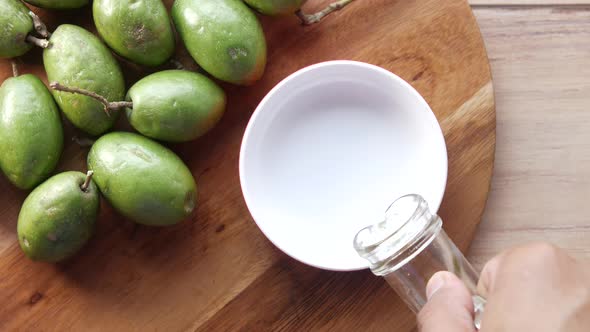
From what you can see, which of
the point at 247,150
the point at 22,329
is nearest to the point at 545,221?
the point at 247,150

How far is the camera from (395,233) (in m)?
0.74

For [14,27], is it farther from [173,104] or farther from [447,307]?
[447,307]

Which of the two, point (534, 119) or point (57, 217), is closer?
point (57, 217)

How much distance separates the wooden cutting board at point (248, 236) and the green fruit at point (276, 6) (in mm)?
68

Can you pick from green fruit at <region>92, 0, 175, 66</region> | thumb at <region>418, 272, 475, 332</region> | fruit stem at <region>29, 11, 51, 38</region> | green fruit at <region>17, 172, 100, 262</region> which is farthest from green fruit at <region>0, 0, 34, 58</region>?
thumb at <region>418, 272, 475, 332</region>

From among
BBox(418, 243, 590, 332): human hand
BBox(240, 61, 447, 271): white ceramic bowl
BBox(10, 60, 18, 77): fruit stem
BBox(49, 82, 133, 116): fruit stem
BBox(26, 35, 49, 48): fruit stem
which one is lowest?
BBox(240, 61, 447, 271): white ceramic bowl

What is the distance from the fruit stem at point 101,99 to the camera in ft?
2.94

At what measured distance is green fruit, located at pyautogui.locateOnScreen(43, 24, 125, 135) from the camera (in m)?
0.94

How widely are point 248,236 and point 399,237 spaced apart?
1.22 feet

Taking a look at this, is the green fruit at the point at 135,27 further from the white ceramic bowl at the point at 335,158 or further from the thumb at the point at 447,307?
the thumb at the point at 447,307

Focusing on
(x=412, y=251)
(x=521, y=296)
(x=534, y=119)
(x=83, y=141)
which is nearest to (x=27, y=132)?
(x=83, y=141)

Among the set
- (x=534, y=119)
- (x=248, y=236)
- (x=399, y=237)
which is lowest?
(x=534, y=119)

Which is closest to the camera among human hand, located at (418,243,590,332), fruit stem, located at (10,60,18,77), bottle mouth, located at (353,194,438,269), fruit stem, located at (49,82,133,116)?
human hand, located at (418,243,590,332)

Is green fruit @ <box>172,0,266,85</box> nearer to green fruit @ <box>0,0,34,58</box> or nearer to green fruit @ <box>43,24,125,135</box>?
green fruit @ <box>43,24,125,135</box>
